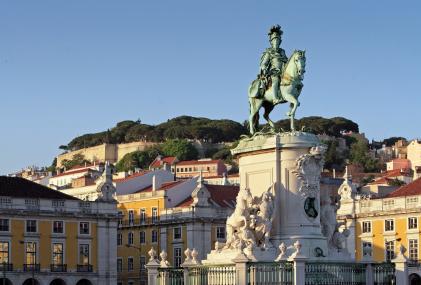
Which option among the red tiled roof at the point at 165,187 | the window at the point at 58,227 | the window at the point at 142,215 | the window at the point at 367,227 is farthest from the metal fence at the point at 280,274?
the red tiled roof at the point at 165,187

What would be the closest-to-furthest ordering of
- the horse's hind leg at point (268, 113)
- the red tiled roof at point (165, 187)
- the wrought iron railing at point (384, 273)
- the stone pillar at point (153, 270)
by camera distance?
the wrought iron railing at point (384, 273) < the horse's hind leg at point (268, 113) < the stone pillar at point (153, 270) < the red tiled roof at point (165, 187)

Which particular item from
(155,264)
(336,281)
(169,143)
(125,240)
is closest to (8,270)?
(125,240)

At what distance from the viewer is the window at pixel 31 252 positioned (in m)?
72.1

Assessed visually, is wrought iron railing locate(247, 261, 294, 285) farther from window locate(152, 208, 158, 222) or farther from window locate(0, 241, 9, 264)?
window locate(152, 208, 158, 222)

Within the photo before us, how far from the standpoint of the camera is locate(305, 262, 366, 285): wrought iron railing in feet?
102

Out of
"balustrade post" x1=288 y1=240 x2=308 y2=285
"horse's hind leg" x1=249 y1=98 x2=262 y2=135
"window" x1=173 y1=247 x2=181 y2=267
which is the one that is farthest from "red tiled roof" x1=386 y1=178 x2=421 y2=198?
"balustrade post" x1=288 y1=240 x2=308 y2=285

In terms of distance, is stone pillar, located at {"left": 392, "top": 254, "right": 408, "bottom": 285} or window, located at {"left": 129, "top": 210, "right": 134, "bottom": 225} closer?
stone pillar, located at {"left": 392, "top": 254, "right": 408, "bottom": 285}

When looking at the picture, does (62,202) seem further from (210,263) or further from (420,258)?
(210,263)

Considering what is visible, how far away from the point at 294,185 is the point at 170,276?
4.88 m

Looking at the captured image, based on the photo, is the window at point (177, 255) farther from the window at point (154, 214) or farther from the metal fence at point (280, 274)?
the metal fence at point (280, 274)

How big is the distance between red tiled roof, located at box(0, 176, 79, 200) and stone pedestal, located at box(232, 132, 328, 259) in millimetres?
41737

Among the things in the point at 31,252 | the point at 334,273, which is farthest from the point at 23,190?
the point at 334,273

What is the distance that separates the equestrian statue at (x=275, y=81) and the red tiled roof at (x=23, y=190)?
40.3 metres

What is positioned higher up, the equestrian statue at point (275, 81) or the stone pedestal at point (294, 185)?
the equestrian statue at point (275, 81)
